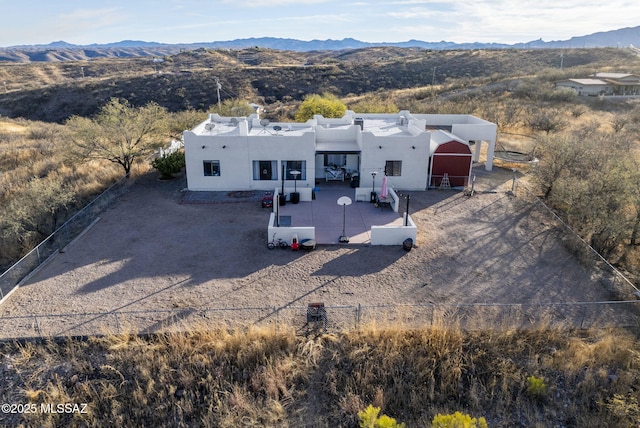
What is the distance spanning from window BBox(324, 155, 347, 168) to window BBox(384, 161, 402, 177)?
3.15 meters

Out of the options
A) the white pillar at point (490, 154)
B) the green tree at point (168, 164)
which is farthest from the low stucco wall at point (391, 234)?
the green tree at point (168, 164)

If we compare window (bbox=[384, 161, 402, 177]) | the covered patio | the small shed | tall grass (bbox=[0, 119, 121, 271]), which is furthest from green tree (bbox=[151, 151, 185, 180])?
the small shed

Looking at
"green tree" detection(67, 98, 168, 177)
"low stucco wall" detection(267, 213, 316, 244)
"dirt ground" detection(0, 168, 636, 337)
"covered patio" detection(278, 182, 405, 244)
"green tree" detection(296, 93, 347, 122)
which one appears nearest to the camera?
"dirt ground" detection(0, 168, 636, 337)

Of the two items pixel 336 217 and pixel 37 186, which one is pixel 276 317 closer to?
pixel 336 217

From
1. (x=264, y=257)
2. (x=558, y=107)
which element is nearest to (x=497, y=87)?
(x=558, y=107)

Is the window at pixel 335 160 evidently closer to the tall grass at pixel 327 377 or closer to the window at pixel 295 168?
the window at pixel 295 168

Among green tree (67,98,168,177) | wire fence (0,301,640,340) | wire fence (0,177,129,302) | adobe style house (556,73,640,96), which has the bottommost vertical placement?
wire fence (0,301,640,340)

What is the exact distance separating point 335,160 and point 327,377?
57.7ft

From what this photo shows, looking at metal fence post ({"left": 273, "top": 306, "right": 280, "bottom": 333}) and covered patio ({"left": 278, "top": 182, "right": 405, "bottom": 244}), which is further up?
covered patio ({"left": 278, "top": 182, "right": 405, "bottom": 244})

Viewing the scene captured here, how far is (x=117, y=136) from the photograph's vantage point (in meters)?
27.3

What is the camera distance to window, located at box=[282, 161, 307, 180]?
81.7 ft

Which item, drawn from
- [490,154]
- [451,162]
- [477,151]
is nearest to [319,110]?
[477,151]

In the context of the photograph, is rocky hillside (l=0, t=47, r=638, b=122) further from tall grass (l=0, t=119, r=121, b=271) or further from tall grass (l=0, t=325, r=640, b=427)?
tall grass (l=0, t=325, r=640, b=427)

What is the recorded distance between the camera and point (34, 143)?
37.4 metres
